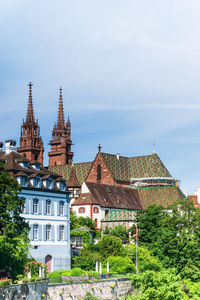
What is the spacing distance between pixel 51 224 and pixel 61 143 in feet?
309

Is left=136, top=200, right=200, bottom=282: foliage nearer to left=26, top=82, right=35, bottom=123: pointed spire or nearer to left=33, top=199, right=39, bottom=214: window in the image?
left=33, top=199, right=39, bottom=214: window

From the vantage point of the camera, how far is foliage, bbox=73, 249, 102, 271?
2778 inches

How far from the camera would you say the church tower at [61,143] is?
164 meters

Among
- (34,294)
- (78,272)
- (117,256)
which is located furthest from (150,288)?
(117,256)

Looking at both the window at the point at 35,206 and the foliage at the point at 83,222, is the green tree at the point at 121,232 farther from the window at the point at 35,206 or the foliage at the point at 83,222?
the window at the point at 35,206

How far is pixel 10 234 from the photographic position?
173 ft

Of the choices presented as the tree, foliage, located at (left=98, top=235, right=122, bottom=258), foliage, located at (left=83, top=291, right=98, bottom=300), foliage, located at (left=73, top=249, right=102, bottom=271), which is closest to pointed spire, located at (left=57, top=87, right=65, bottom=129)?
foliage, located at (left=98, top=235, right=122, bottom=258)

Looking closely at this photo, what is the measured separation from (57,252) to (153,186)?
181 ft

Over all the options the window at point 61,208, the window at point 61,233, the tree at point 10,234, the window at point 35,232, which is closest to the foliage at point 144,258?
the window at point 61,233

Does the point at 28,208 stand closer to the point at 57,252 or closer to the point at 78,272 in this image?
the point at 57,252

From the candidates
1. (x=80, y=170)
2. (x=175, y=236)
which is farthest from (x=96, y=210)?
(x=80, y=170)

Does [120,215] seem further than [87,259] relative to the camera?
Yes

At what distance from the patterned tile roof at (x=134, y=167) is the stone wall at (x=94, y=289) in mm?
65385

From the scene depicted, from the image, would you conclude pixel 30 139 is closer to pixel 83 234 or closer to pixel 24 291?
pixel 83 234
